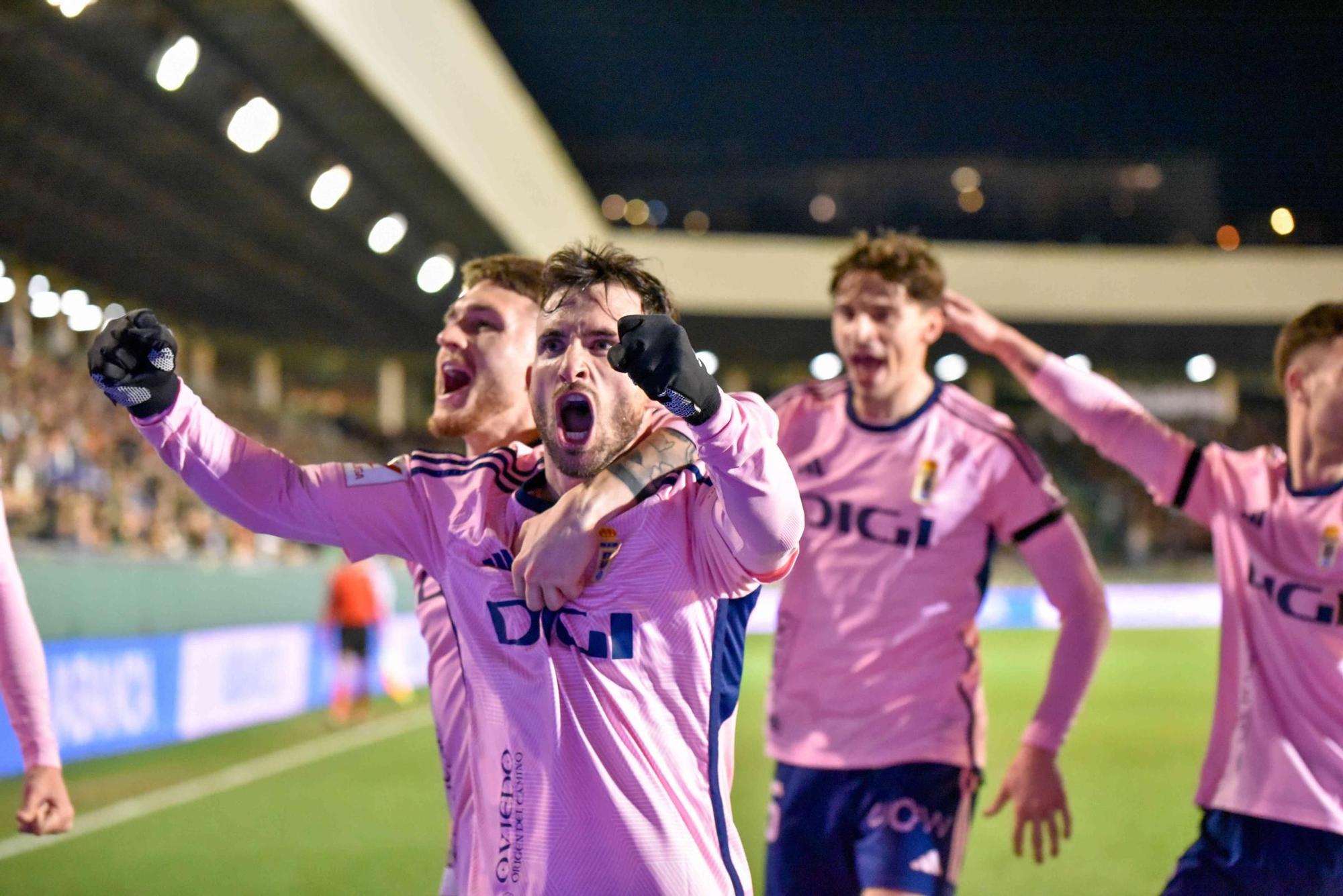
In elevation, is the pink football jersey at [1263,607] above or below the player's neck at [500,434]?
below

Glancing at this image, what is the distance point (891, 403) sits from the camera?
16.0ft

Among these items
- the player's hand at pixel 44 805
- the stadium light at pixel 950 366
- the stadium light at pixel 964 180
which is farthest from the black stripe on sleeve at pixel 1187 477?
the stadium light at pixel 950 366

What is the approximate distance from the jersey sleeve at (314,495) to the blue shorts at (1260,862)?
247 cm

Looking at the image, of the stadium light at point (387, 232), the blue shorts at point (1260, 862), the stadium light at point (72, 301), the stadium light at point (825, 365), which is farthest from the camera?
the stadium light at point (825, 365)

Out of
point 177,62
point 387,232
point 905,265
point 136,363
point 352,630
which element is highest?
point 387,232

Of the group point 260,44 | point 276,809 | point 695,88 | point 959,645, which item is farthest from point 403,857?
point 695,88

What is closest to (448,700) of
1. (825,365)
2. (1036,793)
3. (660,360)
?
(660,360)

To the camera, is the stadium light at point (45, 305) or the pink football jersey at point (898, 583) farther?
the stadium light at point (45, 305)

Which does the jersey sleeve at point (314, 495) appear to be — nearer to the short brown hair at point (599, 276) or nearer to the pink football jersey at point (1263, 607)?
the short brown hair at point (599, 276)

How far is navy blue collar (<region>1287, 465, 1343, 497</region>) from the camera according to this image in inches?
165

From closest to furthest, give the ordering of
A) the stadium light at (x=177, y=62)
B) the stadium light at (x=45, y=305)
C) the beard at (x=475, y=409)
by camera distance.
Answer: the beard at (x=475, y=409)
the stadium light at (x=177, y=62)
the stadium light at (x=45, y=305)

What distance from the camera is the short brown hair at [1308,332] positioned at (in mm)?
4242

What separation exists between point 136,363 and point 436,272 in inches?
848

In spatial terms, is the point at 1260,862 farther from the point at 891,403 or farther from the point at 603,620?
the point at 603,620
